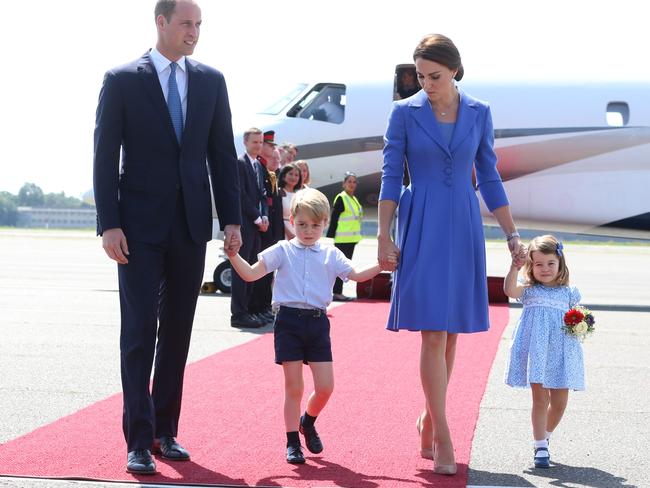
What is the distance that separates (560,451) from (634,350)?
4.50 m

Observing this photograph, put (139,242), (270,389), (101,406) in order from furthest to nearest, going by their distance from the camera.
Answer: (270,389) < (101,406) < (139,242)

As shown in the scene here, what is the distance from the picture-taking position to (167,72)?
518 cm

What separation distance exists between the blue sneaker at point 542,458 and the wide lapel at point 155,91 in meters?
2.23

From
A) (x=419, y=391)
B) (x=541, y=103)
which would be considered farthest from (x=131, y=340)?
(x=541, y=103)

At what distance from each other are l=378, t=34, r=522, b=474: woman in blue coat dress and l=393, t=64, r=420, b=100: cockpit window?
265 inches

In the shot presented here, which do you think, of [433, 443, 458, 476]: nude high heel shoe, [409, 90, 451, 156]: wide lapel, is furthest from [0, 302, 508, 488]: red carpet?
[409, 90, 451, 156]: wide lapel

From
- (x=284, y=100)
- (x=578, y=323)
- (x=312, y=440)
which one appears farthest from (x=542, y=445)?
(x=284, y=100)

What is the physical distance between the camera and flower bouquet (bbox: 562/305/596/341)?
5.30m

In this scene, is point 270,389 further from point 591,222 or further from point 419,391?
point 591,222

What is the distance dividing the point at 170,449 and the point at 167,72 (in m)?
1.74

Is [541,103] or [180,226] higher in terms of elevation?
[541,103]

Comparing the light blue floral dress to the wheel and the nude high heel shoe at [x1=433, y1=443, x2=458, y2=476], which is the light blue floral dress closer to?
the nude high heel shoe at [x1=433, y1=443, x2=458, y2=476]

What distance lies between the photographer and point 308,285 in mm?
5359

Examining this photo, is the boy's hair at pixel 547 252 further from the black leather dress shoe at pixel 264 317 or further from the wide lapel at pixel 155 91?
the black leather dress shoe at pixel 264 317
